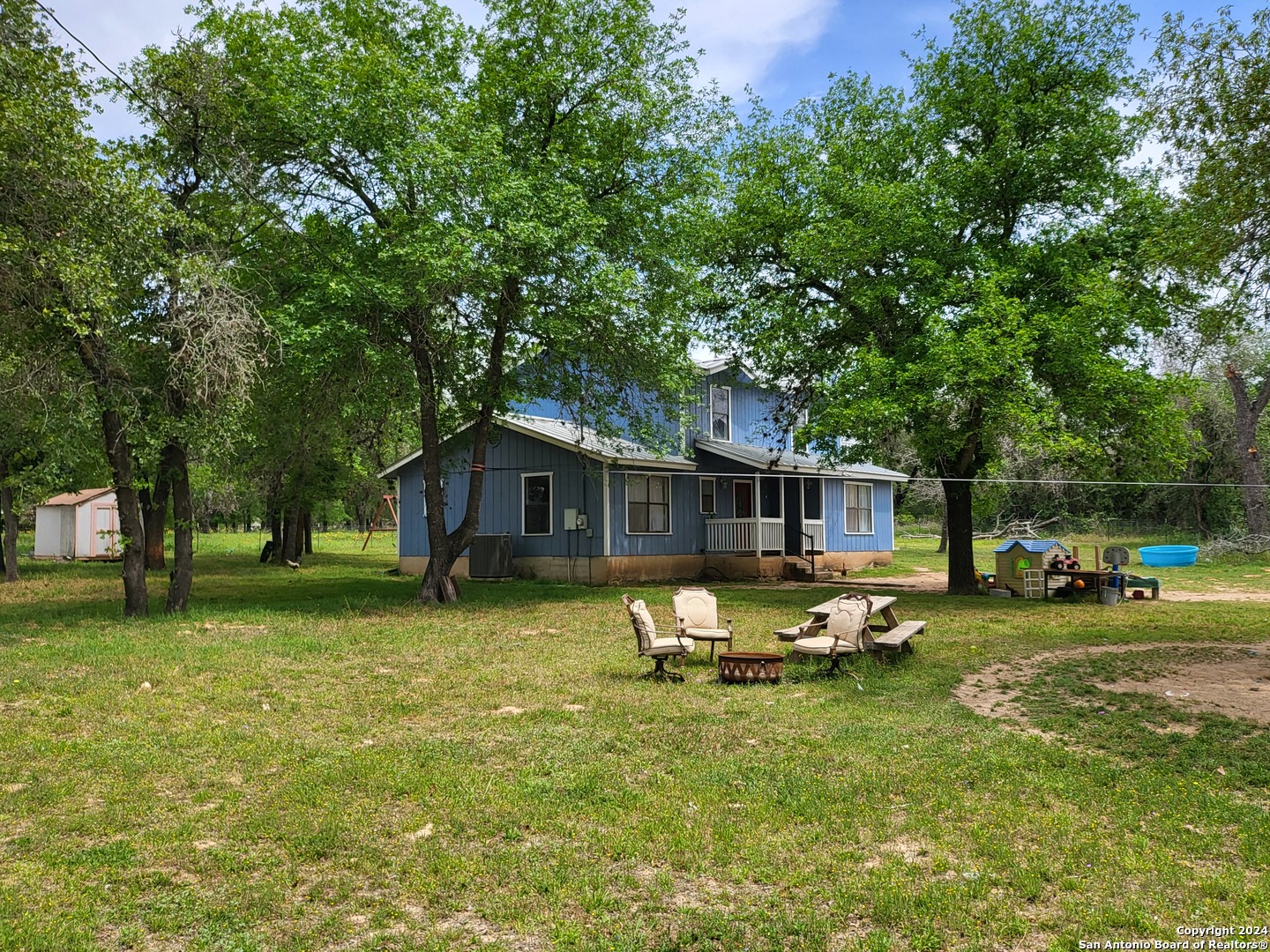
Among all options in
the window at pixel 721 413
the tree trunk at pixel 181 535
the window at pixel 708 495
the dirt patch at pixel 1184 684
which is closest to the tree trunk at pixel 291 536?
the window at pixel 708 495

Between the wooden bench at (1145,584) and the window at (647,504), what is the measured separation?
422 inches

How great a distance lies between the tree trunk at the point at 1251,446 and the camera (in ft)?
98.0

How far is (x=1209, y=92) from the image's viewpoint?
32.3 feet

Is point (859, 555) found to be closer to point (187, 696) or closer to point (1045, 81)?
point (1045, 81)

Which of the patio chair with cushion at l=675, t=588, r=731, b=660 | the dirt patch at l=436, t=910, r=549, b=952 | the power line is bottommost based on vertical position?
the dirt patch at l=436, t=910, r=549, b=952

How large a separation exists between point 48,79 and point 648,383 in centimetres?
1045

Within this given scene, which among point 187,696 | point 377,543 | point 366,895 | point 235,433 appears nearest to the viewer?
point 366,895

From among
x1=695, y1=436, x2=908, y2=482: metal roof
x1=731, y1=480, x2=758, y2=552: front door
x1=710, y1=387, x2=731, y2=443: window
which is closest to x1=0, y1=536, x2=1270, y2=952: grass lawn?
x1=695, y1=436, x2=908, y2=482: metal roof

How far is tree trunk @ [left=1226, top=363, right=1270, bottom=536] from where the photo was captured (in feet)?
98.0

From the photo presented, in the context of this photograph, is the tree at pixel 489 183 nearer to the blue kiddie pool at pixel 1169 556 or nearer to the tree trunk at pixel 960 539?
the tree trunk at pixel 960 539

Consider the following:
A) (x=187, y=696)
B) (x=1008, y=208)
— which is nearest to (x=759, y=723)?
(x=187, y=696)

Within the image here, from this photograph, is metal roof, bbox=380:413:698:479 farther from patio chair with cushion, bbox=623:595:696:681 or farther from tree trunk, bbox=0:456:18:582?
patio chair with cushion, bbox=623:595:696:681

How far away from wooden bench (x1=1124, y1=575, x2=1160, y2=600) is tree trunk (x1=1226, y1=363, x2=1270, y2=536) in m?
15.1

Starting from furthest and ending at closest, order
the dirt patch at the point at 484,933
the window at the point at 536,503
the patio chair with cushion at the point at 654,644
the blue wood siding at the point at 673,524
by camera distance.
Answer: the window at the point at 536,503 → the blue wood siding at the point at 673,524 → the patio chair with cushion at the point at 654,644 → the dirt patch at the point at 484,933
